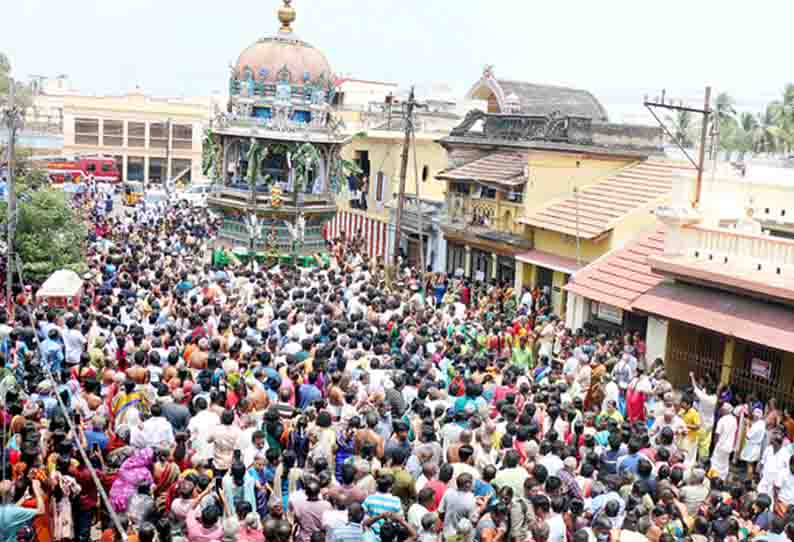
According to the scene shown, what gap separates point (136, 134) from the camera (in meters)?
65.0

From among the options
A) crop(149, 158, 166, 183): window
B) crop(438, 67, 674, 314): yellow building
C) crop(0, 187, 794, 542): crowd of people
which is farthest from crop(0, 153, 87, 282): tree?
crop(149, 158, 166, 183): window

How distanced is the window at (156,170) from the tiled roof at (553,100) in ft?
127

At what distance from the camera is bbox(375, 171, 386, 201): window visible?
34625 mm

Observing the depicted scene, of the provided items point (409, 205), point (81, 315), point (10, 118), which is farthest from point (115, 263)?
point (409, 205)

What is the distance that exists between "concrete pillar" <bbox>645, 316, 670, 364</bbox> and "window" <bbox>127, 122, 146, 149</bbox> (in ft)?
179

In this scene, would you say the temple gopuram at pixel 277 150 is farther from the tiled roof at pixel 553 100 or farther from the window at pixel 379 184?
the tiled roof at pixel 553 100

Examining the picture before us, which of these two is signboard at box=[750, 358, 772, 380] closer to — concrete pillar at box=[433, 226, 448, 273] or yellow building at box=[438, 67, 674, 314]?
yellow building at box=[438, 67, 674, 314]

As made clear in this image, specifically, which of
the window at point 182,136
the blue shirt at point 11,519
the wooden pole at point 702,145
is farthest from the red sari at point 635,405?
the window at point 182,136

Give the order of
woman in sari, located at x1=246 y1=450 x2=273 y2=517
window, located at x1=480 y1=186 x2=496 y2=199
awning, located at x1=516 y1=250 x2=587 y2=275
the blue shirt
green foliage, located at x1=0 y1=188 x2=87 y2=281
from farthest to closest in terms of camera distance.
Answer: window, located at x1=480 y1=186 x2=496 y2=199
awning, located at x1=516 y1=250 x2=587 y2=275
green foliage, located at x1=0 y1=188 x2=87 y2=281
woman in sari, located at x1=246 y1=450 x2=273 y2=517
the blue shirt

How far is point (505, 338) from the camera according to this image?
656 inches

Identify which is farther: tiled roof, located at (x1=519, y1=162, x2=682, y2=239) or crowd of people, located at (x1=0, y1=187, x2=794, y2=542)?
tiled roof, located at (x1=519, y1=162, x2=682, y2=239)

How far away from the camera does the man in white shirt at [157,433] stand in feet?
30.0

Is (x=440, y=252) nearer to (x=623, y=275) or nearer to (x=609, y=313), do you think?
(x=609, y=313)

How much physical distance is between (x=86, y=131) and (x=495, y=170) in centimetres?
4629
